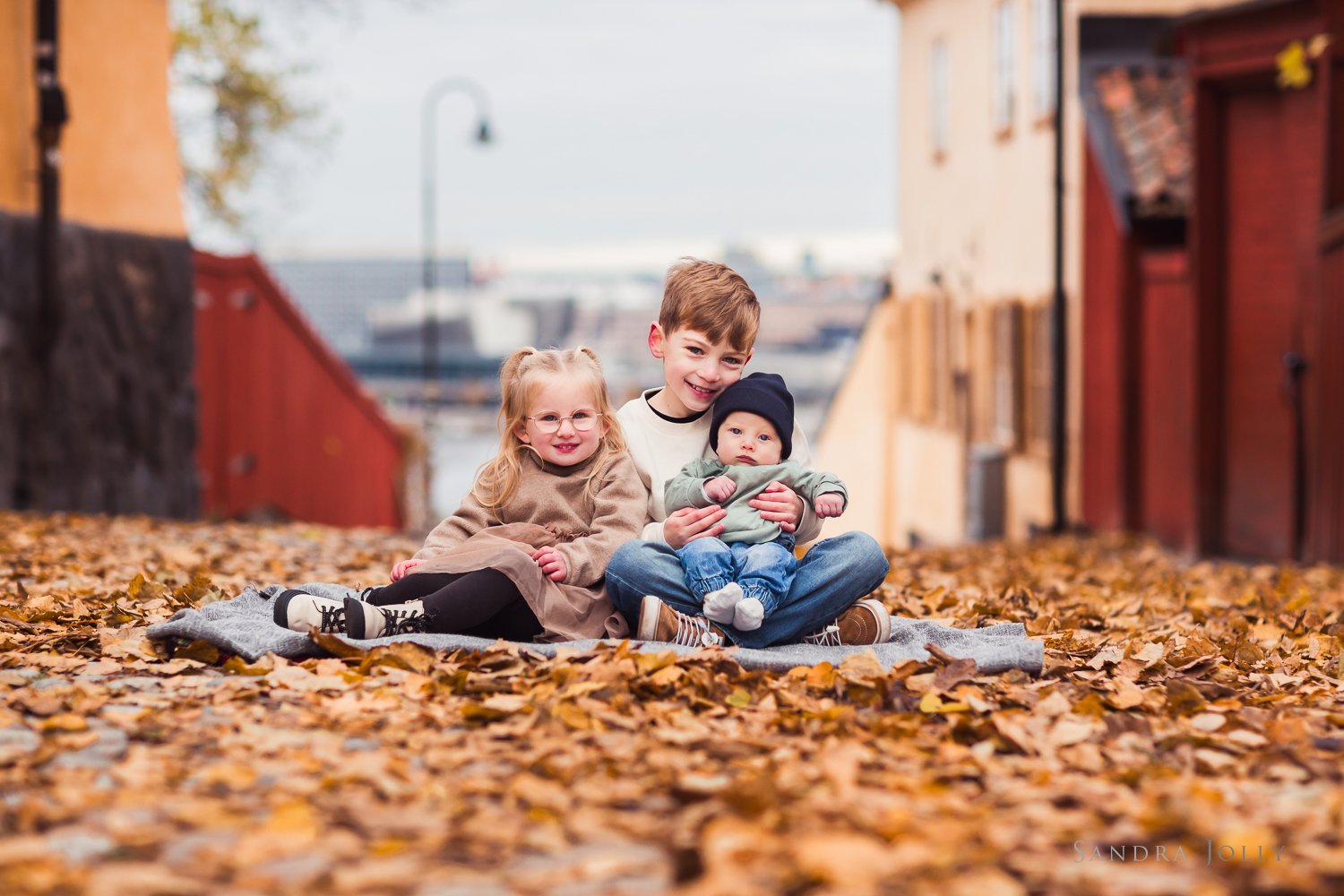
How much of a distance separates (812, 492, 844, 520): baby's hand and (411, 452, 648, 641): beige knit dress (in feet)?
2.00

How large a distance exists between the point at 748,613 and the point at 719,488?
1.35ft

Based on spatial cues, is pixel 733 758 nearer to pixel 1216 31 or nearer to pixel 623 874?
pixel 623 874

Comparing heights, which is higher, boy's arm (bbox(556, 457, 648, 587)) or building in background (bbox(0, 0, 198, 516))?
building in background (bbox(0, 0, 198, 516))

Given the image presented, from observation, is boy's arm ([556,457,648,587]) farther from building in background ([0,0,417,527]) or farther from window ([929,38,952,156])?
window ([929,38,952,156])

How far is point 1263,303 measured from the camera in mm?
12055

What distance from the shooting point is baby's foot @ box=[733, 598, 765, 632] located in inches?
179

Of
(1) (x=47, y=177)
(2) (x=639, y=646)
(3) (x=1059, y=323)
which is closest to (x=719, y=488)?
(2) (x=639, y=646)

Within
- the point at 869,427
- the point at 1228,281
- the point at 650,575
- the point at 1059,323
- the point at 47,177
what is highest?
the point at 47,177

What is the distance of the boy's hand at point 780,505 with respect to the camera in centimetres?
471

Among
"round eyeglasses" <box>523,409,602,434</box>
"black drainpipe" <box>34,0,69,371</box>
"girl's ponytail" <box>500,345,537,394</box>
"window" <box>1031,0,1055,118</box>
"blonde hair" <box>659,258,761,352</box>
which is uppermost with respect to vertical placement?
"window" <box>1031,0,1055,118</box>

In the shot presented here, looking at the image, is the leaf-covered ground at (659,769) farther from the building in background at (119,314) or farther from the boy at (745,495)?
the building in background at (119,314)

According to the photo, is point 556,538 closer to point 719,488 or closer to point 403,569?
point 403,569

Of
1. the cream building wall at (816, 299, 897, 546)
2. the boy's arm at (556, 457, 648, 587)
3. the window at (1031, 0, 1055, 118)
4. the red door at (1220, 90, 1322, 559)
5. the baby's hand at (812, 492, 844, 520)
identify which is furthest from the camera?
the cream building wall at (816, 299, 897, 546)

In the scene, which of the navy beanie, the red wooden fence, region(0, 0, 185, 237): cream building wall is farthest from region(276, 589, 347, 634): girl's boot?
the red wooden fence
